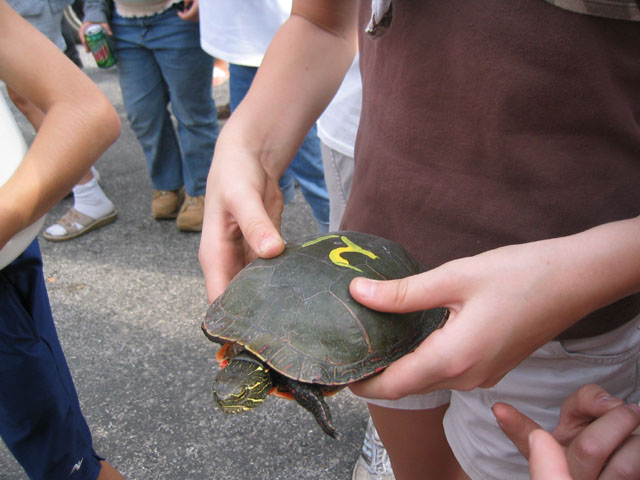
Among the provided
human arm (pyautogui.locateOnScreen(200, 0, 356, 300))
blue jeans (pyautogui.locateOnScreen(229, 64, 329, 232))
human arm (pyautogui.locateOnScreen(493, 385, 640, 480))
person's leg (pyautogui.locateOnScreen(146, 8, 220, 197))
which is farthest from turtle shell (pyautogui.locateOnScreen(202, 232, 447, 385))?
person's leg (pyautogui.locateOnScreen(146, 8, 220, 197))

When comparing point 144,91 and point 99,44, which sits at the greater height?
point 99,44

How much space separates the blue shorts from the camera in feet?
4.54

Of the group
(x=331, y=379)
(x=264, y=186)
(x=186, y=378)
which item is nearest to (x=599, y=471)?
(x=331, y=379)

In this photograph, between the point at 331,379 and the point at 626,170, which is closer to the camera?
the point at 626,170

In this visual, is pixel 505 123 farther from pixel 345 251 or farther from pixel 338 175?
pixel 338 175

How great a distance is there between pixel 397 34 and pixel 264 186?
47cm

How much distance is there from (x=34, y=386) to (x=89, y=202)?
2438 millimetres

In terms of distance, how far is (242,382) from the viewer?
1.12 metres

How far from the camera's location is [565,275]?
86 centimetres

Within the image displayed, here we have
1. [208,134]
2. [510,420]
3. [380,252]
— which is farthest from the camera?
[208,134]

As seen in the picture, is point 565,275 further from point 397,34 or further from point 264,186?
point 264,186

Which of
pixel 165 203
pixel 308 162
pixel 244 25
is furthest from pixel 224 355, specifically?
pixel 165 203

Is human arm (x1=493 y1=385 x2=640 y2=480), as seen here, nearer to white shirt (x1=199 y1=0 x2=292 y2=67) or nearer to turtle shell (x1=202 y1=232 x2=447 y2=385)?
turtle shell (x1=202 y1=232 x2=447 y2=385)

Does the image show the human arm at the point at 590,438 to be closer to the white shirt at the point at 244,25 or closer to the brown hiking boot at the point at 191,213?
the white shirt at the point at 244,25
